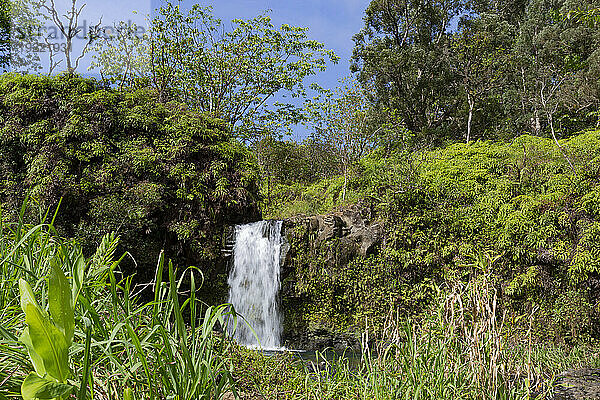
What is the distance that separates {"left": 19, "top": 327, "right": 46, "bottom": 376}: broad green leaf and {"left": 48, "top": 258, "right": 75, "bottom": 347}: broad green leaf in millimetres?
42

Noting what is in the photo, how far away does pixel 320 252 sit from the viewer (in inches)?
322

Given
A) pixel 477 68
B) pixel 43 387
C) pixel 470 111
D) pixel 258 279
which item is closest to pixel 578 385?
pixel 43 387

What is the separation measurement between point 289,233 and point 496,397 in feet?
20.1

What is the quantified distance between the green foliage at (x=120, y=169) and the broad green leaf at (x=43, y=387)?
24.3ft

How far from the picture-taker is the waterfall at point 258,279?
786cm

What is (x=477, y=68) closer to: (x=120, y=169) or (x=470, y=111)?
(x=470, y=111)

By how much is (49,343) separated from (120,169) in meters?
8.40

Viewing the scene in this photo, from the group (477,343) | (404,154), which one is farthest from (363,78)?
(477,343)

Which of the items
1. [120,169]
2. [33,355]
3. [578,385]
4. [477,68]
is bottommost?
[578,385]

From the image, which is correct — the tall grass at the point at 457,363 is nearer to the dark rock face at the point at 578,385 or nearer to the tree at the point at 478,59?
the dark rock face at the point at 578,385

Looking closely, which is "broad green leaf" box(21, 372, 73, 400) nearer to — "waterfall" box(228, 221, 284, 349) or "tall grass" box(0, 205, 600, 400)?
"tall grass" box(0, 205, 600, 400)

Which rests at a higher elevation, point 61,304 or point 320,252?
point 61,304

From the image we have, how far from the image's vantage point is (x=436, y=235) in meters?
7.71

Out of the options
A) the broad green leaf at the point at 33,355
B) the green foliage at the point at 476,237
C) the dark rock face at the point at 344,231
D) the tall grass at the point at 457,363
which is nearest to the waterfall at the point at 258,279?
the dark rock face at the point at 344,231
